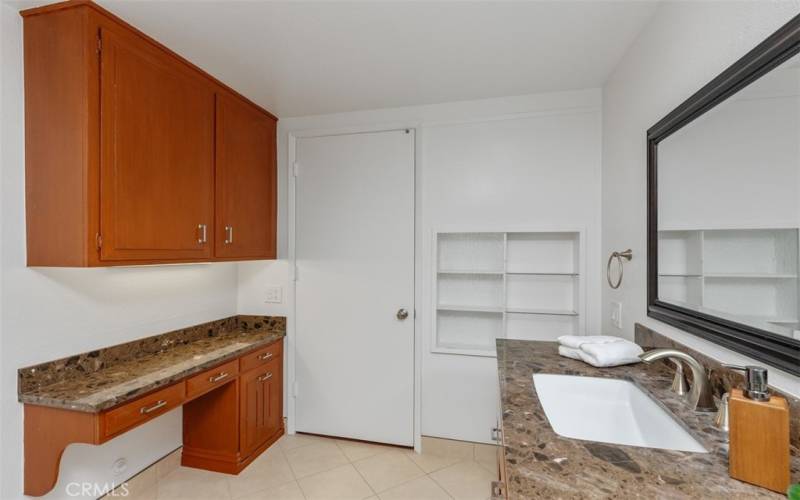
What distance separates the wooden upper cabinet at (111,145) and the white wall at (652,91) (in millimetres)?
2156

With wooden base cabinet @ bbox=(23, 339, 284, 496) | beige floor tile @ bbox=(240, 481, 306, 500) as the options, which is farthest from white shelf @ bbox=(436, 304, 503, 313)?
beige floor tile @ bbox=(240, 481, 306, 500)

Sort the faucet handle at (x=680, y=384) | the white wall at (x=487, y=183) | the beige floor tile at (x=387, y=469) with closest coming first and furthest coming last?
1. the faucet handle at (x=680, y=384)
2. the beige floor tile at (x=387, y=469)
3. the white wall at (x=487, y=183)

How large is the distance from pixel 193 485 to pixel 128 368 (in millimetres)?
829

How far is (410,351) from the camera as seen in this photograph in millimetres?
2496

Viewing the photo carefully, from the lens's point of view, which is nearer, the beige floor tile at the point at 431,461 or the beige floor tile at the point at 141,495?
the beige floor tile at the point at 141,495

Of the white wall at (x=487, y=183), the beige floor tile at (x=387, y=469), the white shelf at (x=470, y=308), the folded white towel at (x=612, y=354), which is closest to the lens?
the folded white towel at (x=612, y=354)

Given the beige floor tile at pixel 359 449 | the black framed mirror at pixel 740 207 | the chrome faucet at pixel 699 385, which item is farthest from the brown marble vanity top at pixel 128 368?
the black framed mirror at pixel 740 207

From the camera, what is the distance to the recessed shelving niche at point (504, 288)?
7.64 ft

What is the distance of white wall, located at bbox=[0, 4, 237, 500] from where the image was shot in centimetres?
143

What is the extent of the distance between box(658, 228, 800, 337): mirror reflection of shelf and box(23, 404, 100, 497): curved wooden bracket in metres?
2.19

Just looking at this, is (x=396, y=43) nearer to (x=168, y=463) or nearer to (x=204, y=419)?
(x=204, y=419)

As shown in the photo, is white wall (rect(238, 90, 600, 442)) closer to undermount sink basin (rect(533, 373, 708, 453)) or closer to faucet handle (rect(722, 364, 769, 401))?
undermount sink basin (rect(533, 373, 708, 453))

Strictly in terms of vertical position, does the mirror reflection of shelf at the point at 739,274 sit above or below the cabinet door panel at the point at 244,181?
below

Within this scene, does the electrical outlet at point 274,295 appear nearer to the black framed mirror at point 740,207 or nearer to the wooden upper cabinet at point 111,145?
the wooden upper cabinet at point 111,145
